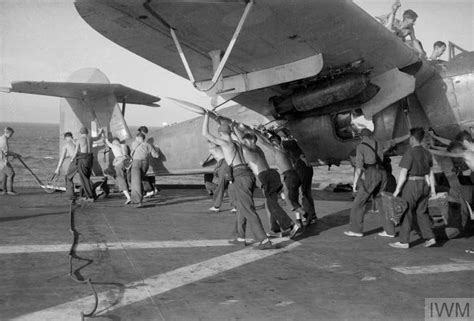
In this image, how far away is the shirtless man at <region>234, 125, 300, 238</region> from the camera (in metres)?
7.64

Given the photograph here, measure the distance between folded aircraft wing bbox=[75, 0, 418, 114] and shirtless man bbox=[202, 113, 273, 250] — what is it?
1091 millimetres

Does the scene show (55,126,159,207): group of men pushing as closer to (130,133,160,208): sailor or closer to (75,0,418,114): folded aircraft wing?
(130,133,160,208): sailor

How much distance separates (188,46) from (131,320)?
6034 millimetres

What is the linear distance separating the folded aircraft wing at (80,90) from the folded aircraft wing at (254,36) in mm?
5389

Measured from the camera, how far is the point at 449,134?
33.4ft

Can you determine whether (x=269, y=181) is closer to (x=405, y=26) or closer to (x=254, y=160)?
(x=254, y=160)

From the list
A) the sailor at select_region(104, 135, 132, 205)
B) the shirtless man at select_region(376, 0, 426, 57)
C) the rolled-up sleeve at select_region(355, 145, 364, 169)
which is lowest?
the sailor at select_region(104, 135, 132, 205)

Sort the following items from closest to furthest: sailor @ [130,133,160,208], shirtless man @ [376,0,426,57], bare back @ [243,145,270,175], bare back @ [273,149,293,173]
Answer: bare back @ [243,145,270,175]
bare back @ [273,149,293,173]
shirtless man @ [376,0,426,57]
sailor @ [130,133,160,208]

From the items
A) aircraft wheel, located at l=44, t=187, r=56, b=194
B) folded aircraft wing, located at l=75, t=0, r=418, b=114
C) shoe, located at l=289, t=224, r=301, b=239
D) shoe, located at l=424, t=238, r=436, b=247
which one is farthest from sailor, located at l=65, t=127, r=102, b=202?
shoe, located at l=424, t=238, r=436, b=247

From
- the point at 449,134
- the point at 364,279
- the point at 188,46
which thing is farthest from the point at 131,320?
the point at 449,134

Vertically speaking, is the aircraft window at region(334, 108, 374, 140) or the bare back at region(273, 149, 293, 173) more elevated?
the aircraft window at region(334, 108, 374, 140)

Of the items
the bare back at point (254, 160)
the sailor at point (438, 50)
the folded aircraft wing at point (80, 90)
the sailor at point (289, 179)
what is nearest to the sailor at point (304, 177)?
the sailor at point (289, 179)

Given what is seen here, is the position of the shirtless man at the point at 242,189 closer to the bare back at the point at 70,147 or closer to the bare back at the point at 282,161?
the bare back at the point at 282,161

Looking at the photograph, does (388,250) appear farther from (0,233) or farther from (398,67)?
(0,233)
